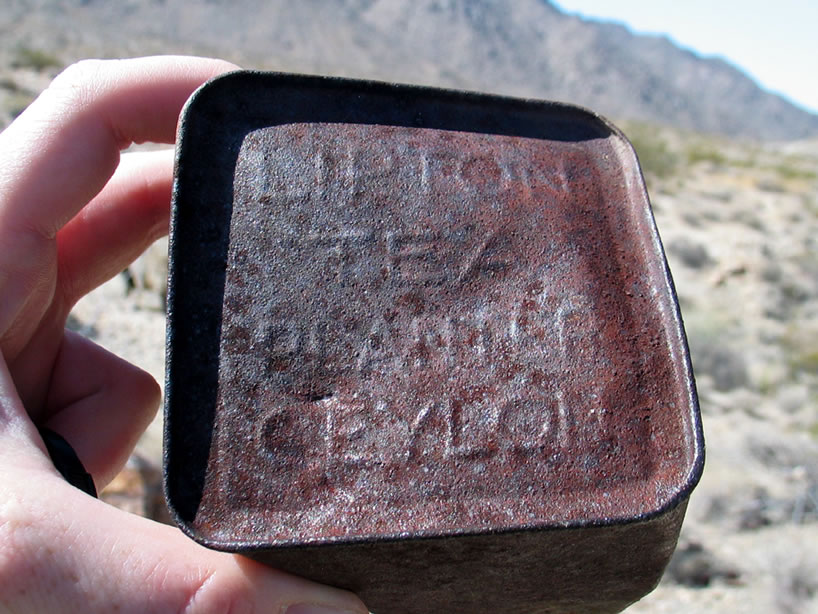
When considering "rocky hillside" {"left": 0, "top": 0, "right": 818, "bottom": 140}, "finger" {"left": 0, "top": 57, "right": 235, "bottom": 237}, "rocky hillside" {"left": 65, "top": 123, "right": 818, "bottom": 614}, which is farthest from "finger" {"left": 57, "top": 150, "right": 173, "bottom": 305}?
"rocky hillside" {"left": 0, "top": 0, "right": 818, "bottom": 140}

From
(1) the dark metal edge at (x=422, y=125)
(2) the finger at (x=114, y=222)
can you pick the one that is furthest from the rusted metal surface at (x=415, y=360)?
(2) the finger at (x=114, y=222)

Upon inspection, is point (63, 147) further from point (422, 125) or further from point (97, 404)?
point (422, 125)

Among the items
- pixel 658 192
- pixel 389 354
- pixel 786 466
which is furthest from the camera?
pixel 658 192

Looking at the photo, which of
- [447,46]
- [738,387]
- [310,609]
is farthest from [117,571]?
[447,46]

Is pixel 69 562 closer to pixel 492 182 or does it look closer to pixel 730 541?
pixel 492 182

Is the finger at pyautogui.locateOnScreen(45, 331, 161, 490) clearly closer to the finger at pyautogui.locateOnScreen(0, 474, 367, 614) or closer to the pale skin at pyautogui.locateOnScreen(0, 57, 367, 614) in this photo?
the pale skin at pyautogui.locateOnScreen(0, 57, 367, 614)

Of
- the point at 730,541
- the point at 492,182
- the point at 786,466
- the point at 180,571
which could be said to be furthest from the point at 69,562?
the point at 786,466
